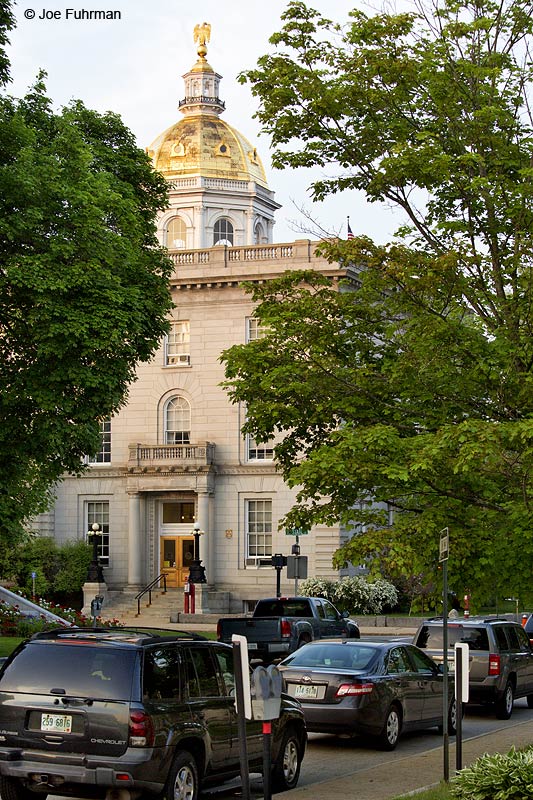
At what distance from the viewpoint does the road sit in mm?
14750

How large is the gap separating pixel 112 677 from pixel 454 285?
23.0 ft

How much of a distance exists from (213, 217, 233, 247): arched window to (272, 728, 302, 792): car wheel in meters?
70.8

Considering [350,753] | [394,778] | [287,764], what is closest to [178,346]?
[350,753]

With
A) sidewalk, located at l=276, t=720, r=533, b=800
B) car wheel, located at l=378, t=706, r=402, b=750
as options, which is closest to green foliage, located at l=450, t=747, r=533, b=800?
sidewalk, located at l=276, t=720, r=533, b=800

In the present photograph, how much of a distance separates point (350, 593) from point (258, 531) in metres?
5.93

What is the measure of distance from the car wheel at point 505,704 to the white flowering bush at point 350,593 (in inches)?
1139

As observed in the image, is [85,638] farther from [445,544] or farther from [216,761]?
[445,544]

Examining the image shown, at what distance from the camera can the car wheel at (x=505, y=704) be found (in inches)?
884

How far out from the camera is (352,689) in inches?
679

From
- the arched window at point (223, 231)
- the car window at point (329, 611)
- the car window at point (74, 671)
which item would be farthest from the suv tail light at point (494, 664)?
the arched window at point (223, 231)

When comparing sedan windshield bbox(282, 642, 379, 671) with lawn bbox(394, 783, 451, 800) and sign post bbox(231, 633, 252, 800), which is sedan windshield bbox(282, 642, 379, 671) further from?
sign post bbox(231, 633, 252, 800)

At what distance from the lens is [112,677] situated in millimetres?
11781

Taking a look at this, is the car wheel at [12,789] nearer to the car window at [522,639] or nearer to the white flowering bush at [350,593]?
the car window at [522,639]

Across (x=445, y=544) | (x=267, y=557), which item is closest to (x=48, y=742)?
(x=445, y=544)
